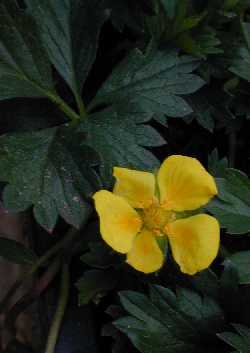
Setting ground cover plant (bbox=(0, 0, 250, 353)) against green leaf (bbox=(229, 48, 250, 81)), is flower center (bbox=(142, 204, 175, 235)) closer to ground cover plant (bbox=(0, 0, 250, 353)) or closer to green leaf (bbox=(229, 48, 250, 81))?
ground cover plant (bbox=(0, 0, 250, 353))

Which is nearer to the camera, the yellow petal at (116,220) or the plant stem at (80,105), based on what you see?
the yellow petal at (116,220)

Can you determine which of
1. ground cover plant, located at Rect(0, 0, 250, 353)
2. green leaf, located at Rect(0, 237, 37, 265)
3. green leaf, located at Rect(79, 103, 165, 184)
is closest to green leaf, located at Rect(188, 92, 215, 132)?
ground cover plant, located at Rect(0, 0, 250, 353)

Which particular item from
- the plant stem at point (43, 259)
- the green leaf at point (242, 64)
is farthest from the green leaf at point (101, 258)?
the green leaf at point (242, 64)

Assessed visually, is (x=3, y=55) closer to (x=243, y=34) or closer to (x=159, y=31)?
(x=159, y=31)

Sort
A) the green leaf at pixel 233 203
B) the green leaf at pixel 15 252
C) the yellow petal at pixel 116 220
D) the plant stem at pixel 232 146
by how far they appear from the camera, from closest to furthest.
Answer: the yellow petal at pixel 116 220 < the green leaf at pixel 233 203 < the green leaf at pixel 15 252 < the plant stem at pixel 232 146

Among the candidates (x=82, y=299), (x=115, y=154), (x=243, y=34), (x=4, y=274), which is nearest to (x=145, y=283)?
(x=82, y=299)

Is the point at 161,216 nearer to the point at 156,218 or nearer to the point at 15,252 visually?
the point at 156,218

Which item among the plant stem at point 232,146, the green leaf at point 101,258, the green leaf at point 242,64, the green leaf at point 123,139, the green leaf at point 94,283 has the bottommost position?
the plant stem at point 232,146

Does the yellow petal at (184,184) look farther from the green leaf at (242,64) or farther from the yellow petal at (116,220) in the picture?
Answer: the green leaf at (242,64)
